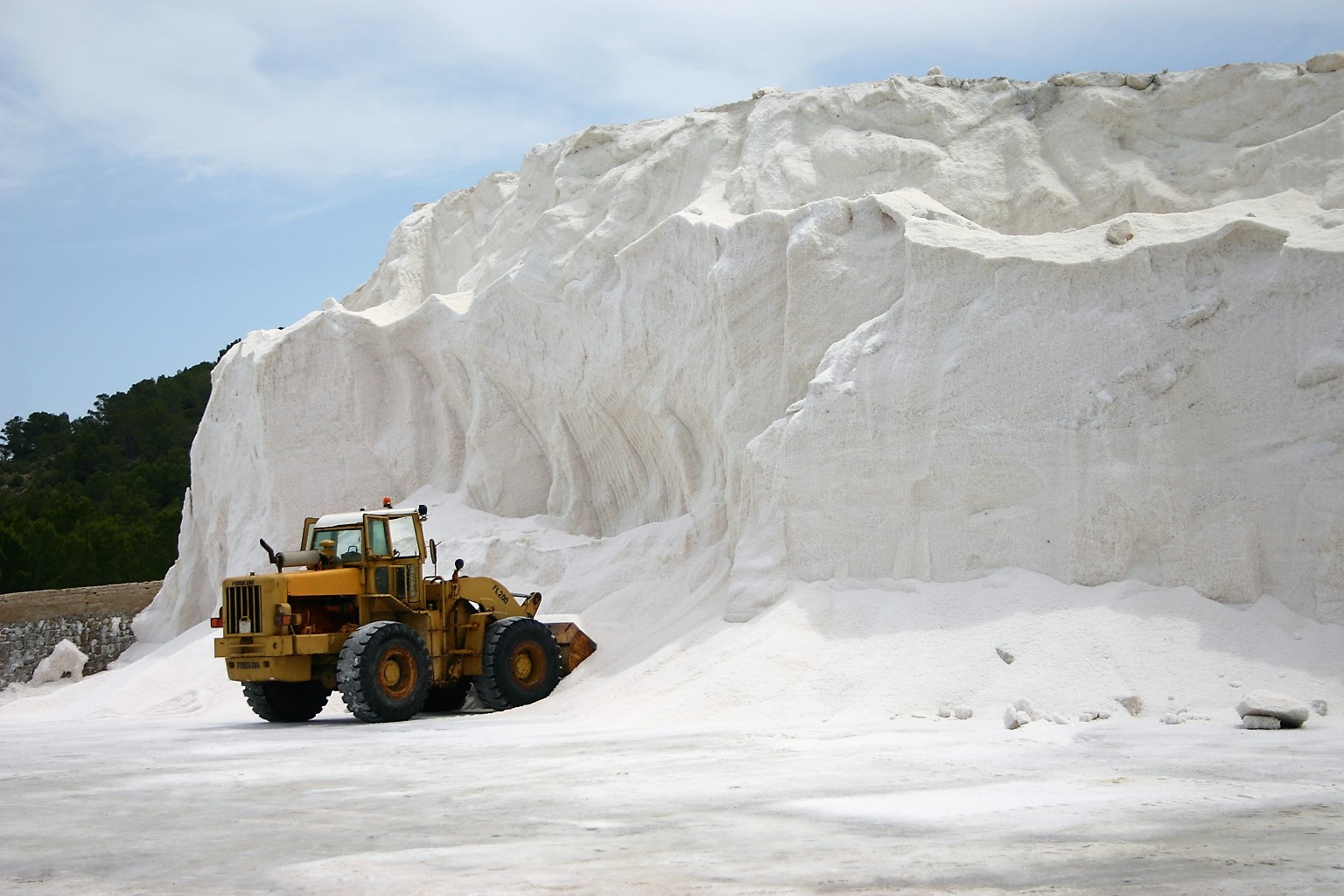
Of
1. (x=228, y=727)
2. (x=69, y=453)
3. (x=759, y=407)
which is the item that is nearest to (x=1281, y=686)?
(x=759, y=407)

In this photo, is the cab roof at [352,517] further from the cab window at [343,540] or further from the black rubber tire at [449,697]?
the black rubber tire at [449,697]

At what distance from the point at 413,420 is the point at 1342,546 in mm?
14710

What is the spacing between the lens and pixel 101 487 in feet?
161

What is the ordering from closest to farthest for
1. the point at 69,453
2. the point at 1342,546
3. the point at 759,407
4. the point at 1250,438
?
1. the point at 1342,546
2. the point at 1250,438
3. the point at 759,407
4. the point at 69,453

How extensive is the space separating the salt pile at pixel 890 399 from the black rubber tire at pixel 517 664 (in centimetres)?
54

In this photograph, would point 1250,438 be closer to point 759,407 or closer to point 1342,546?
point 1342,546

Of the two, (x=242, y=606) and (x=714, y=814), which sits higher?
(x=242, y=606)

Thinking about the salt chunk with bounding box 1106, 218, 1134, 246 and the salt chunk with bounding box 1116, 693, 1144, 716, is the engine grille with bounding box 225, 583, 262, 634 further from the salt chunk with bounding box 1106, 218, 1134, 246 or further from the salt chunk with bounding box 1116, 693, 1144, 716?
the salt chunk with bounding box 1106, 218, 1134, 246

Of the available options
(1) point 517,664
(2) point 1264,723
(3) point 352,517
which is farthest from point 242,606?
(2) point 1264,723

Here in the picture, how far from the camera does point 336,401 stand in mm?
22406

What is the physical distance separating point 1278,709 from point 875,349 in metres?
6.09

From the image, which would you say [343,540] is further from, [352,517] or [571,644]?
[571,644]

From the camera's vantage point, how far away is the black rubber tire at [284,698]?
14.1m

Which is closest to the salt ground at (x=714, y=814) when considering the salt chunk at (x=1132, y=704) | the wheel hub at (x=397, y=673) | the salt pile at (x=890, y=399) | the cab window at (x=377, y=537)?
the salt chunk at (x=1132, y=704)
